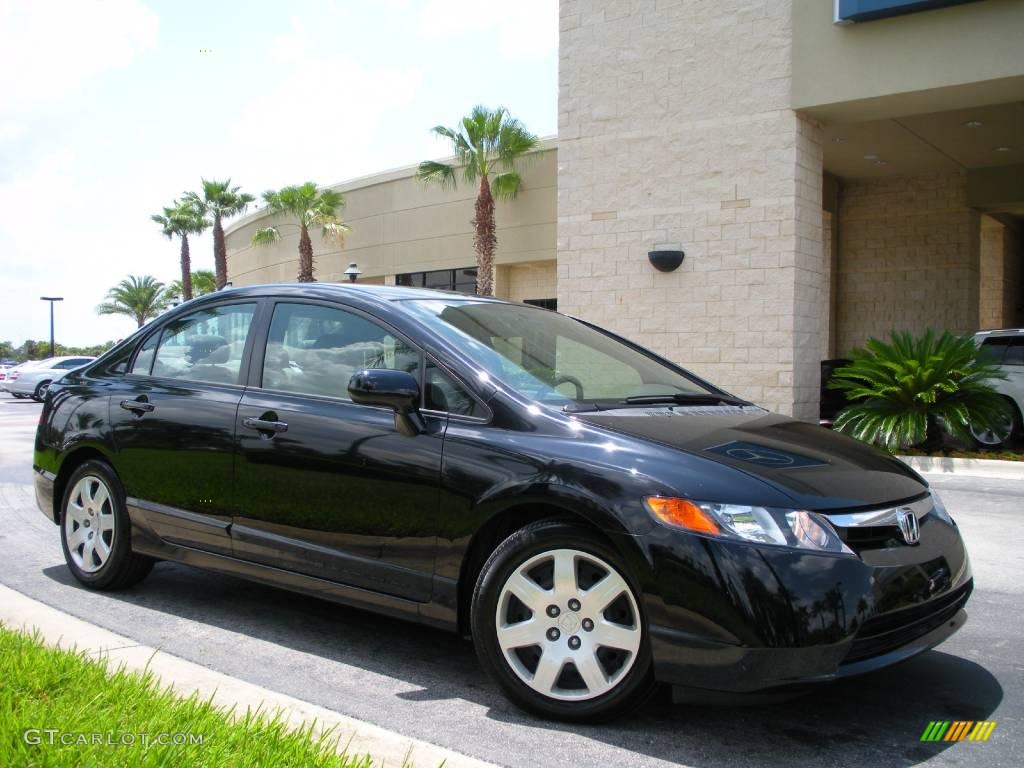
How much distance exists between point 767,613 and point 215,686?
6.45 feet

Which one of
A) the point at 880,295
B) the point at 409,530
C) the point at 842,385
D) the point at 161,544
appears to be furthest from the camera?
the point at 880,295

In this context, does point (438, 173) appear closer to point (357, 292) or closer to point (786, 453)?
point (357, 292)

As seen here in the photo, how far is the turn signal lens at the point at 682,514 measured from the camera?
3186 mm

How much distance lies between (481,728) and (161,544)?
2227mm

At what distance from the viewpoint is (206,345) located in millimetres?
5078

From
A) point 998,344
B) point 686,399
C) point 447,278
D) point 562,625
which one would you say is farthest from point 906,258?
point 562,625

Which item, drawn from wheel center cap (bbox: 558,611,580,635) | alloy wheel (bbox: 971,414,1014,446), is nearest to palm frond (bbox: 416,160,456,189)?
alloy wheel (bbox: 971,414,1014,446)

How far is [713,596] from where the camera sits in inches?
123

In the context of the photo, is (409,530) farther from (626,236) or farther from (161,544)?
(626,236)

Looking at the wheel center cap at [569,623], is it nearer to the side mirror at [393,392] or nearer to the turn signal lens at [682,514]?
the turn signal lens at [682,514]

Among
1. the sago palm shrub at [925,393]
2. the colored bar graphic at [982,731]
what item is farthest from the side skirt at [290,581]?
the sago palm shrub at [925,393]

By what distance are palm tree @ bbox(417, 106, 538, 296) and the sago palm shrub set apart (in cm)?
1464

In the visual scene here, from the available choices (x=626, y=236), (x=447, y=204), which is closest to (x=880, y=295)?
(x=626, y=236)

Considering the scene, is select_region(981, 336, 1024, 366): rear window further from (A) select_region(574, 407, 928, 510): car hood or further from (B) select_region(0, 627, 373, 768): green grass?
(B) select_region(0, 627, 373, 768): green grass
